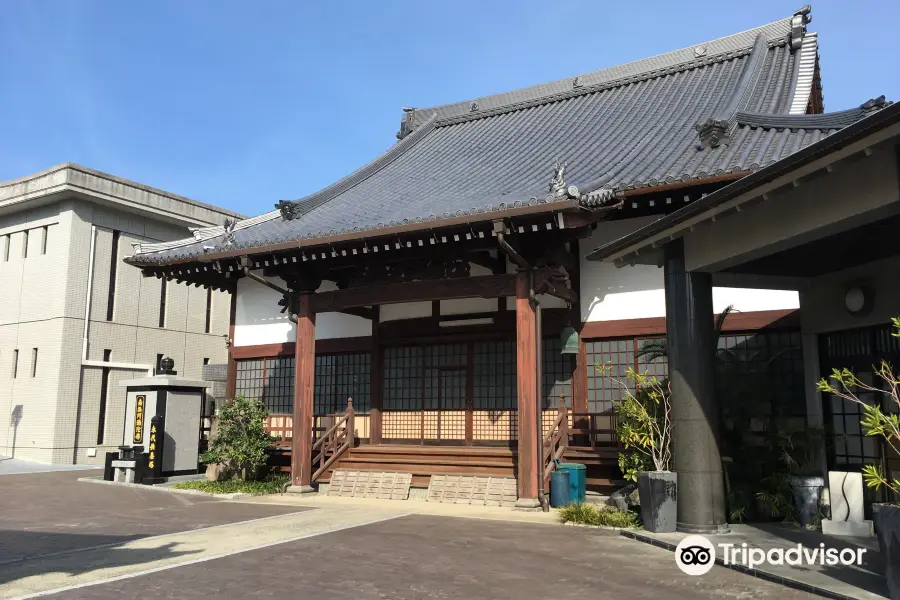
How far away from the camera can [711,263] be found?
8320 mm

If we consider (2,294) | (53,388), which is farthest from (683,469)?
(2,294)

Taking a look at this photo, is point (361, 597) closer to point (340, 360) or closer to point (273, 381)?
point (340, 360)

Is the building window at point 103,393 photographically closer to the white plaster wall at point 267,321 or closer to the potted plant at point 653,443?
Answer: the white plaster wall at point 267,321

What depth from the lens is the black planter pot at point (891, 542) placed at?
17.7 feet

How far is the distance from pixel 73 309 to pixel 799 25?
2292cm

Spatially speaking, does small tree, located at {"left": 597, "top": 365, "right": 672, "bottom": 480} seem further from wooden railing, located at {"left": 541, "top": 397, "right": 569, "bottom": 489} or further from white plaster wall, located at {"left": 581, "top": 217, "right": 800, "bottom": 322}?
white plaster wall, located at {"left": 581, "top": 217, "right": 800, "bottom": 322}

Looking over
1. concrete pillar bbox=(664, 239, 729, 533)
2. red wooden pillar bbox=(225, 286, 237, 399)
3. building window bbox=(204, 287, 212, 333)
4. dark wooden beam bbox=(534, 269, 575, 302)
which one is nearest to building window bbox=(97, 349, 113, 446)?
building window bbox=(204, 287, 212, 333)

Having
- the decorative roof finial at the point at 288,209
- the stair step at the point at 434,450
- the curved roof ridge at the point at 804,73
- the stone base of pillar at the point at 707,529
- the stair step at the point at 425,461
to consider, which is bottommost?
the stone base of pillar at the point at 707,529

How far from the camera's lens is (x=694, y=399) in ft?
28.2

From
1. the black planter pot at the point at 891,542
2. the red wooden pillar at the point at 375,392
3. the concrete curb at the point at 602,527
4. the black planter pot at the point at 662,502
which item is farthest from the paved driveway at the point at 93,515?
the black planter pot at the point at 891,542

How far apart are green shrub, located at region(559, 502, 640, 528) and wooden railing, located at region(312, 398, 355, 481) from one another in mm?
5764

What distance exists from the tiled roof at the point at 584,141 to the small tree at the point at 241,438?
3.45 metres

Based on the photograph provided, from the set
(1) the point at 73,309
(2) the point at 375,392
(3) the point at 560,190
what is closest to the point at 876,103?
(3) the point at 560,190

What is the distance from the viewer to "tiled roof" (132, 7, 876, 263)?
478 inches
